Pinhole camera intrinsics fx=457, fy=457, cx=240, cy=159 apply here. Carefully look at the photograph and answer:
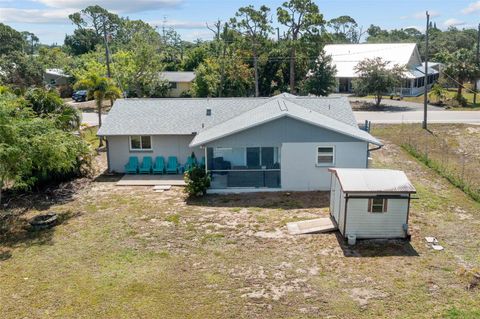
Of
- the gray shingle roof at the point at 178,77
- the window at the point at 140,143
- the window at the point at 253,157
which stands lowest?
the window at the point at 253,157

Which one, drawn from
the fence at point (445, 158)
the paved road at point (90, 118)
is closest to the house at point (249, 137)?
the fence at point (445, 158)

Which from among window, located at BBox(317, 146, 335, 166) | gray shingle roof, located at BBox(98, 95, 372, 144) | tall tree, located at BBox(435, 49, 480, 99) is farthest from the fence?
tall tree, located at BBox(435, 49, 480, 99)

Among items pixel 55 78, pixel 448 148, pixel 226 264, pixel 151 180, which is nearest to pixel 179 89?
pixel 55 78

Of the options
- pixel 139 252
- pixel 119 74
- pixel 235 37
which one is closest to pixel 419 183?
pixel 139 252

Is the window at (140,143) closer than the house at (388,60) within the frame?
Yes

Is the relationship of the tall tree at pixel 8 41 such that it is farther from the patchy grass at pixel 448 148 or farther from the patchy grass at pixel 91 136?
the patchy grass at pixel 448 148

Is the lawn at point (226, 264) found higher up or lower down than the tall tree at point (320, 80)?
lower down

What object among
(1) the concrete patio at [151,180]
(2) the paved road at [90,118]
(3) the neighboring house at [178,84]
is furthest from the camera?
(3) the neighboring house at [178,84]

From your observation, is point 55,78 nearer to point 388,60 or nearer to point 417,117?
point 388,60

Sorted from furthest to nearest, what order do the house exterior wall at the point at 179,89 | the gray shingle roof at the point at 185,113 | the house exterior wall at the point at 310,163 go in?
1. the house exterior wall at the point at 179,89
2. the gray shingle roof at the point at 185,113
3. the house exterior wall at the point at 310,163
